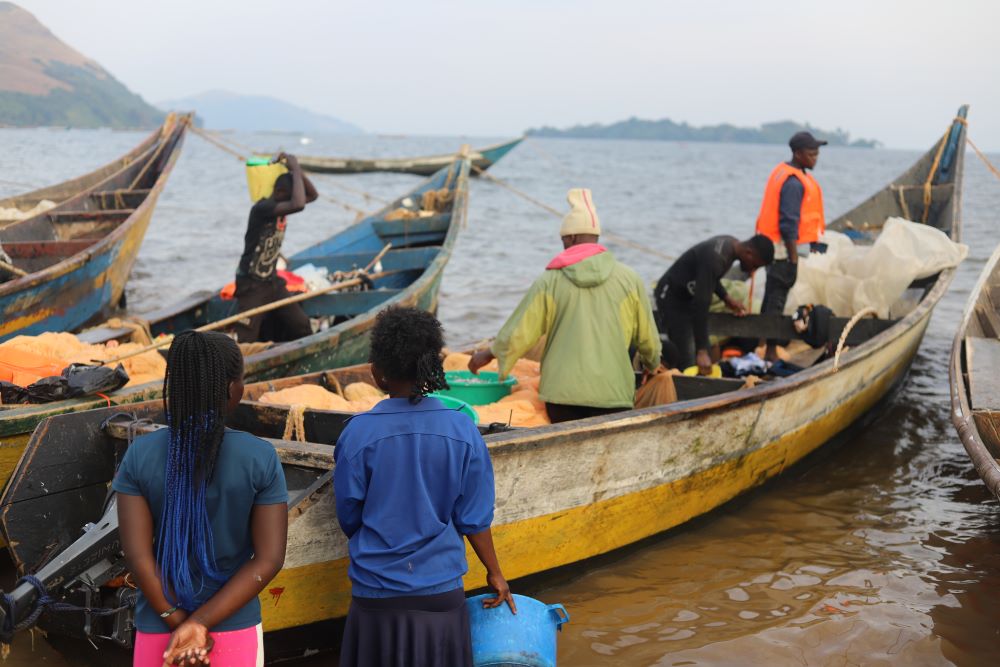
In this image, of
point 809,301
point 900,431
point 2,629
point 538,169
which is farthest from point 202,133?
point 538,169

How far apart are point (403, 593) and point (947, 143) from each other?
1073cm

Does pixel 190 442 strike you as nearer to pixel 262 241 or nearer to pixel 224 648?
pixel 224 648

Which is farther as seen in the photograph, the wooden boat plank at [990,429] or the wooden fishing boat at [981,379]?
the wooden boat plank at [990,429]

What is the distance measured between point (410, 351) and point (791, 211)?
5.17 meters

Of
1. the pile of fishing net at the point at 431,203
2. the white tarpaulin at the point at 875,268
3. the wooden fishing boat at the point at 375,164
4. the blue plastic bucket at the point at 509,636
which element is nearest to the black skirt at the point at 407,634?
the blue plastic bucket at the point at 509,636

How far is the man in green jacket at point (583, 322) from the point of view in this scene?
4246 millimetres

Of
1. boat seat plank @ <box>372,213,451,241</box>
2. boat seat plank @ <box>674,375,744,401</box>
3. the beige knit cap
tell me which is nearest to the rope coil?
the beige knit cap

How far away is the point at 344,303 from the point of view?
24.6 ft

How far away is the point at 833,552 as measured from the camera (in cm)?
502

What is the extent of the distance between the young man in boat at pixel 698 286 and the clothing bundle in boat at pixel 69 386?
3.29m

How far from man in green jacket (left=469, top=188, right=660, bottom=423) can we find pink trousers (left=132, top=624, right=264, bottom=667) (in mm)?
2219

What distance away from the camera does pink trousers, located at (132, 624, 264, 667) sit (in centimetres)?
221

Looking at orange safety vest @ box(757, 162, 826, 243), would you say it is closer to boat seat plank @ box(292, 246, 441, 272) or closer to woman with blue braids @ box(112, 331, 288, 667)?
boat seat plank @ box(292, 246, 441, 272)

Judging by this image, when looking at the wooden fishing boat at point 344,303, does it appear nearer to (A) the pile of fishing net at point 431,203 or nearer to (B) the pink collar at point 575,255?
(A) the pile of fishing net at point 431,203
